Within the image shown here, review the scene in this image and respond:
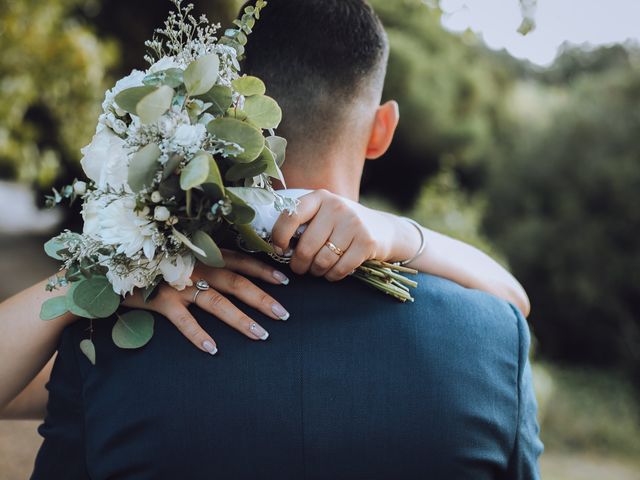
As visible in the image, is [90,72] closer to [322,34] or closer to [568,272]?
[322,34]

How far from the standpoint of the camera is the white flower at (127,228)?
4.86ft

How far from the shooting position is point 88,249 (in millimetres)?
1567

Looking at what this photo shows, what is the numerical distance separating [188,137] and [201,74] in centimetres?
14

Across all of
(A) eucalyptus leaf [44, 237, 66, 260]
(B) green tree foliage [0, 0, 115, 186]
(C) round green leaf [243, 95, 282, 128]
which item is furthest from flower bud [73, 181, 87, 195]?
(B) green tree foliage [0, 0, 115, 186]

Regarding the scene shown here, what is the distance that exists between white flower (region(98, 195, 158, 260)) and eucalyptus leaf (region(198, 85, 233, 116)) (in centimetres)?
26

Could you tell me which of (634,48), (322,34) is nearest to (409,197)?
(634,48)

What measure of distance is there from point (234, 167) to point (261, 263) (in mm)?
275

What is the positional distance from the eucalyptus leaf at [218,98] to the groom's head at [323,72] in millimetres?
467

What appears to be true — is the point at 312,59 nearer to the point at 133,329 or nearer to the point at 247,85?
the point at 247,85

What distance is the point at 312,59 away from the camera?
2027 mm

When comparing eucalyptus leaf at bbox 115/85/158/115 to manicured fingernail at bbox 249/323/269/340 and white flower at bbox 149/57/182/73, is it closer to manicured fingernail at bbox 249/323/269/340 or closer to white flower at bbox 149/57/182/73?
white flower at bbox 149/57/182/73

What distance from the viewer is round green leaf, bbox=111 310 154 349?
5.27 feet

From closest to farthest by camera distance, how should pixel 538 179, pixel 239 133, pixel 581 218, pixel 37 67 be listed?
pixel 239 133, pixel 37 67, pixel 581 218, pixel 538 179

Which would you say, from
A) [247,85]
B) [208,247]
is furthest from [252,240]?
[247,85]
